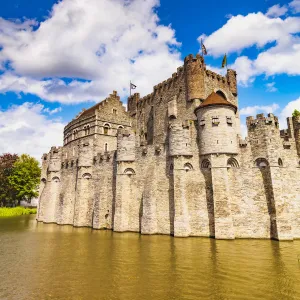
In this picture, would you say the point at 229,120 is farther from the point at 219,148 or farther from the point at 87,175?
the point at 87,175

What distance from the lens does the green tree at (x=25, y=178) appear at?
154 ft

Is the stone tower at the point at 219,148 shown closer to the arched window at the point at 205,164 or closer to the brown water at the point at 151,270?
the arched window at the point at 205,164

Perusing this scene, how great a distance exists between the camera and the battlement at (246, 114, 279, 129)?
63.8 ft

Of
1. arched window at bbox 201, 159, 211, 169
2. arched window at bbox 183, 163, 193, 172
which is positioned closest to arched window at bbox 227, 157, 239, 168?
arched window at bbox 201, 159, 211, 169

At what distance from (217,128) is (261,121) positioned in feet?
11.8

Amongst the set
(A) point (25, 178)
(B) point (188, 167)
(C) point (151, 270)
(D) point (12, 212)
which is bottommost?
(C) point (151, 270)

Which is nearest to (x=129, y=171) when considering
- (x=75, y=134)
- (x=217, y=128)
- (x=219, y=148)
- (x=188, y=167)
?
(x=188, y=167)

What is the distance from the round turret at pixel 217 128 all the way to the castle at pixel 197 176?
0.09 meters

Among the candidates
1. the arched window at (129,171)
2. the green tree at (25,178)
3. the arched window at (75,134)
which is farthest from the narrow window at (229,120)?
the green tree at (25,178)

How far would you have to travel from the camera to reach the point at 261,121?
19.6 m

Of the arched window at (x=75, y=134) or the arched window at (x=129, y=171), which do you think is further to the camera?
the arched window at (x=75, y=134)

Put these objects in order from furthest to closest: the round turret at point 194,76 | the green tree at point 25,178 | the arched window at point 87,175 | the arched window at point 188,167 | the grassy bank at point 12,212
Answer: the green tree at point 25,178, the grassy bank at point 12,212, the arched window at point 87,175, the round turret at point 194,76, the arched window at point 188,167

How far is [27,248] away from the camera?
16406 millimetres

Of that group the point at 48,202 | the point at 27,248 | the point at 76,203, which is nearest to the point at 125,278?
the point at 27,248
